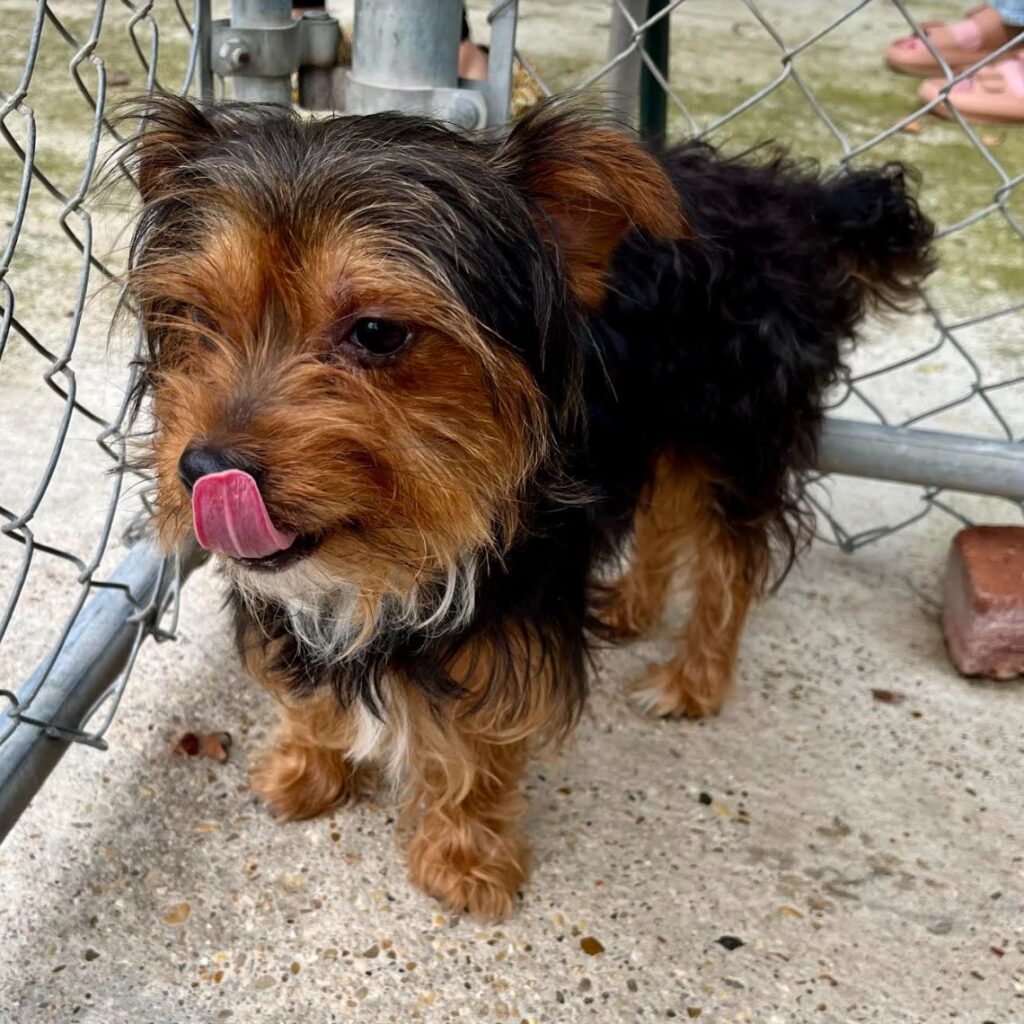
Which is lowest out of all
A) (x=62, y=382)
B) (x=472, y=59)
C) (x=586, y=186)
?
(x=62, y=382)

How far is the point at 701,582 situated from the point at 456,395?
1246 millimetres

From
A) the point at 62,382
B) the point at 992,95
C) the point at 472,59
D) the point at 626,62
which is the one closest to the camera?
the point at 626,62

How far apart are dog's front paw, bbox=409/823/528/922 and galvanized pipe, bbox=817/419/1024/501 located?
4.08ft

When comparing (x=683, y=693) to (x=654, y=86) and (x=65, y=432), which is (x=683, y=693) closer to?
(x=65, y=432)

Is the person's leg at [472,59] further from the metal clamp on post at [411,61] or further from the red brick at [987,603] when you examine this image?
the red brick at [987,603]

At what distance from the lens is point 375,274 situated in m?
1.67

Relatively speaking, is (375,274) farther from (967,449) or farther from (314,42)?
(967,449)

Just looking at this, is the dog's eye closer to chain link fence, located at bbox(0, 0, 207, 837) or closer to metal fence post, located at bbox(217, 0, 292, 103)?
chain link fence, located at bbox(0, 0, 207, 837)

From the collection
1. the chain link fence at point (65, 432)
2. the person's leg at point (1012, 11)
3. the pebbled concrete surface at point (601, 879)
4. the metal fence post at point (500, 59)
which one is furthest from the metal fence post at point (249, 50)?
the person's leg at point (1012, 11)

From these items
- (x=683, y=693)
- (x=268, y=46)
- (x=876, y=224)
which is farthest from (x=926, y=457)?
(x=268, y=46)

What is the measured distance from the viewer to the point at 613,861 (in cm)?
240

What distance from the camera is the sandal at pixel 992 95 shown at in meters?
5.71

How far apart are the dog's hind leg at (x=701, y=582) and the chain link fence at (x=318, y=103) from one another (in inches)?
17.9

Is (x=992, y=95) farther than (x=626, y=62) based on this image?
Yes
